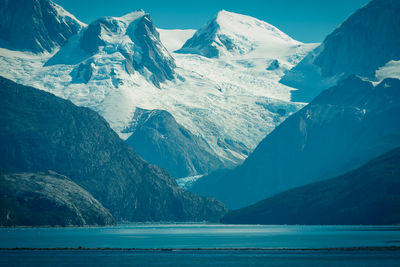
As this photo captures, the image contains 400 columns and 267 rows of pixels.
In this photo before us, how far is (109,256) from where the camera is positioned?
196 m

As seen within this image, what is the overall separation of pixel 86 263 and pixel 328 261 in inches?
2312

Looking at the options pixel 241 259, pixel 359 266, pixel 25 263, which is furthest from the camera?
pixel 241 259

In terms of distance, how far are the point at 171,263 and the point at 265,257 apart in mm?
28095

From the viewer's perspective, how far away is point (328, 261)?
173 m

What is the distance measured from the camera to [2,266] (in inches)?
6373

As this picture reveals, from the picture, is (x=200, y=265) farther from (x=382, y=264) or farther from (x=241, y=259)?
(x=382, y=264)

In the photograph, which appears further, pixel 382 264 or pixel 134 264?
pixel 134 264

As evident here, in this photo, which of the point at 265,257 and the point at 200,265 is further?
the point at 265,257

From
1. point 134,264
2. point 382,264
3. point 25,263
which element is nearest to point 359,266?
point 382,264

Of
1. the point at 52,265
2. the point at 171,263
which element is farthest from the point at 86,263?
the point at 171,263

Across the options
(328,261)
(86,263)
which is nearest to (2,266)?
(86,263)

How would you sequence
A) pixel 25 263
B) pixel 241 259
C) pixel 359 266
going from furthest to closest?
pixel 241 259
pixel 25 263
pixel 359 266

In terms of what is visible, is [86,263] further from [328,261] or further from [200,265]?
[328,261]

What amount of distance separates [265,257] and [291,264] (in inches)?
861
